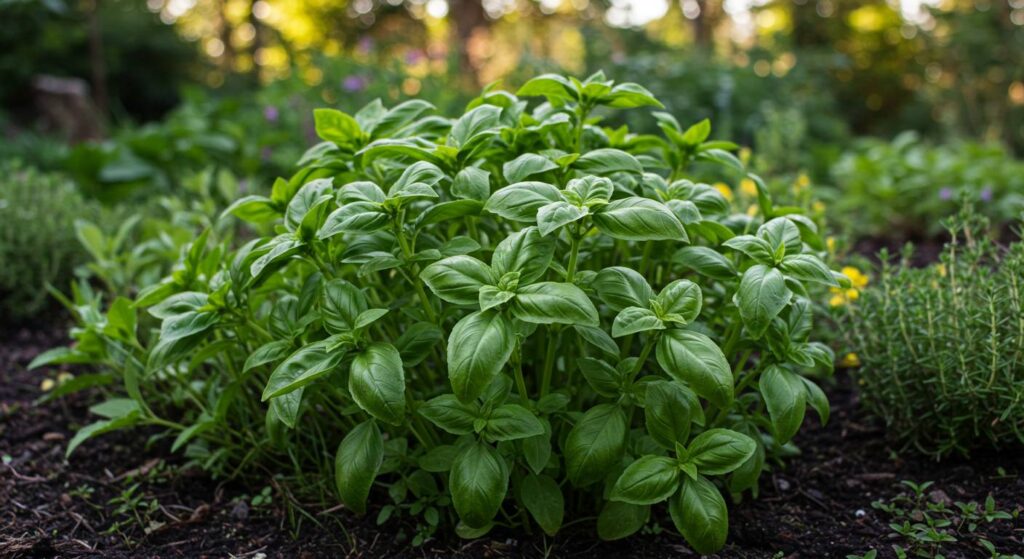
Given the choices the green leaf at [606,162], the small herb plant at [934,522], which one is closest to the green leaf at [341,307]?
the green leaf at [606,162]

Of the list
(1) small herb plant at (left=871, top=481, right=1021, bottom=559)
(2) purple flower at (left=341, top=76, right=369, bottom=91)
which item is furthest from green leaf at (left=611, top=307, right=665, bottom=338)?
(2) purple flower at (left=341, top=76, right=369, bottom=91)

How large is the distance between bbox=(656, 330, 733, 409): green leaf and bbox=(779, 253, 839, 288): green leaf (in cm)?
26

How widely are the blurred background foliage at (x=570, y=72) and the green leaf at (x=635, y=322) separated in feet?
2.64

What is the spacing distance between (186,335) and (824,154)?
513 centimetres

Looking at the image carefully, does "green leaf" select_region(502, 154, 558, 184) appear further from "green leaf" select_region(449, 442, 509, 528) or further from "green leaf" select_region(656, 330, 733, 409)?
"green leaf" select_region(449, 442, 509, 528)

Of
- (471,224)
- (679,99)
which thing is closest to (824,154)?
(679,99)

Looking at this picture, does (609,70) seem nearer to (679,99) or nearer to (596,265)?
(679,99)

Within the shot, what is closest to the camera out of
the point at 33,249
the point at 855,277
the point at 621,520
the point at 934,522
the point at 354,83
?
the point at 621,520

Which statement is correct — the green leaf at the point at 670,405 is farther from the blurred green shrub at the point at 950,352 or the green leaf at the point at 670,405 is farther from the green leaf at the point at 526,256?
the blurred green shrub at the point at 950,352

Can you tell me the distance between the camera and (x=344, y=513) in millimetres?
2164

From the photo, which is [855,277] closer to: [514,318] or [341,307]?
[514,318]

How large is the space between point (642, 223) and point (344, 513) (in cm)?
112

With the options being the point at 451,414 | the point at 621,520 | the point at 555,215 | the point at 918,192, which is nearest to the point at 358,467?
the point at 451,414

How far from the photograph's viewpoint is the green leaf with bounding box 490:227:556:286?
164cm
